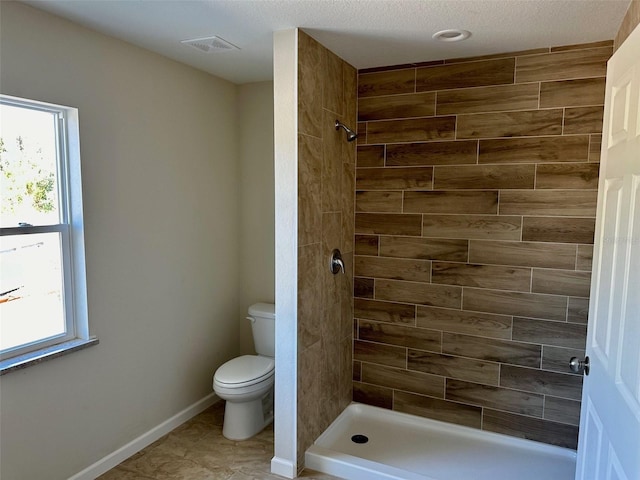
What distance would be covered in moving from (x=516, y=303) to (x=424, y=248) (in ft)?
2.05

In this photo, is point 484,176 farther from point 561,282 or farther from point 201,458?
point 201,458

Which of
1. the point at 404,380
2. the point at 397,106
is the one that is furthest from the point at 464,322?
the point at 397,106

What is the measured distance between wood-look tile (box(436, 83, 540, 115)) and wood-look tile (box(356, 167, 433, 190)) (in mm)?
386

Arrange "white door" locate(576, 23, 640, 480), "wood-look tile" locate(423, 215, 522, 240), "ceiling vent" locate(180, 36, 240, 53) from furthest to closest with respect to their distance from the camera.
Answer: "wood-look tile" locate(423, 215, 522, 240) → "ceiling vent" locate(180, 36, 240, 53) → "white door" locate(576, 23, 640, 480)

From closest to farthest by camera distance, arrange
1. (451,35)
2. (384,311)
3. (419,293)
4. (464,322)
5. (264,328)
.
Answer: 1. (451,35)
2. (464,322)
3. (419,293)
4. (384,311)
5. (264,328)

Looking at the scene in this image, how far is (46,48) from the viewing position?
206 cm

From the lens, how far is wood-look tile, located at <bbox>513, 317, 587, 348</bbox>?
8.27 feet

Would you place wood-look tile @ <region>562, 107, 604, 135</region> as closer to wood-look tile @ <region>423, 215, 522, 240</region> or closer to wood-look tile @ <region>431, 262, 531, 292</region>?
wood-look tile @ <region>423, 215, 522, 240</region>

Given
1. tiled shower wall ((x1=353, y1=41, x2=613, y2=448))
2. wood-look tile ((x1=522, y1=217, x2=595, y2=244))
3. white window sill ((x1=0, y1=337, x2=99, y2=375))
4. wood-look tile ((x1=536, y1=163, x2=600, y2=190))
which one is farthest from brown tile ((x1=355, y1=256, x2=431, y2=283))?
white window sill ((x1=0, y1=337, x2=99, y2=375))

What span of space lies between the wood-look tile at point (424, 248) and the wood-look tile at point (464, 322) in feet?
1.10

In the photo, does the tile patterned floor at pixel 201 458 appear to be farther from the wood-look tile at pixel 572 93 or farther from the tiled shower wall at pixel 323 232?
the wood-look tile at pixel 572 93

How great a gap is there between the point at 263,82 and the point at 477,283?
6.68 ft

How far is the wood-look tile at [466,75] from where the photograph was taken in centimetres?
259

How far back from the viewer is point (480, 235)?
8.87 feet
